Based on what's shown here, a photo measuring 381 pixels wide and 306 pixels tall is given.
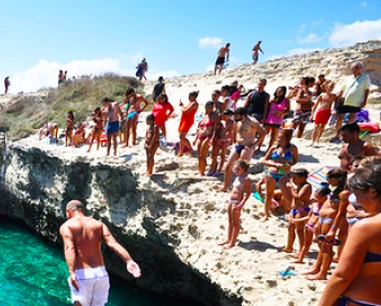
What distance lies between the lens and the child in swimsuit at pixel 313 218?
4395 millimetres

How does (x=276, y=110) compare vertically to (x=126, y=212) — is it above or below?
above

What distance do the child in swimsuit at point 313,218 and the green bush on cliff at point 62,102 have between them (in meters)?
12.2

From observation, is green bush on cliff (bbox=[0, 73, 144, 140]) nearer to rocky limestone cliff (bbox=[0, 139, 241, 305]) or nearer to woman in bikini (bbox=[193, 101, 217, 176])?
rocky limestone cliff (bbox=[0, 139, 241, 305])

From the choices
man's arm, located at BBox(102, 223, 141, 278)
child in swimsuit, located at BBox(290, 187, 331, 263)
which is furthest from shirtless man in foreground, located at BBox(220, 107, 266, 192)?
man's arm, located at BBox(102, 223, 141, 278)

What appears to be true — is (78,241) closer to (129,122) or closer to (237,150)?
(237,150)

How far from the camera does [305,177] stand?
4816mm

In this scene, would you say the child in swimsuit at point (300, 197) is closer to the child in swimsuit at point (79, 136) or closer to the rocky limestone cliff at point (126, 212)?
the rocky limestone cliff at point (126, 212)

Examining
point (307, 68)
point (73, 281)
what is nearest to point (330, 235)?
point (73, 281)

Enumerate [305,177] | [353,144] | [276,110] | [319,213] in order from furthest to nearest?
[276,110]
[305,177]
[353,144]
[319,213]

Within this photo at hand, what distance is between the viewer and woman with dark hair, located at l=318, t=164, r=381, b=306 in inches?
78.4

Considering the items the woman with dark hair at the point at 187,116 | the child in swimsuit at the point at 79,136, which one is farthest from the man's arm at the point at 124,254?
the child in swimsuit at the point at 79,136

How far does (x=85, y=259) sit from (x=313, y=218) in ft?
9.43

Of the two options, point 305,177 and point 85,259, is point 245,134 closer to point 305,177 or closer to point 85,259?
point 305,177

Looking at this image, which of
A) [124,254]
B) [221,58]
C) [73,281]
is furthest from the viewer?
[221,58]
